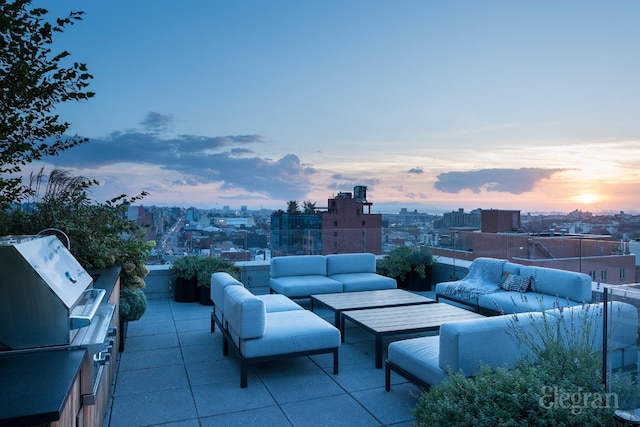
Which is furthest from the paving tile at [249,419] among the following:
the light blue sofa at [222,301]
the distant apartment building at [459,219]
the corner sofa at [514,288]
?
the distant apartment building at [459,219]

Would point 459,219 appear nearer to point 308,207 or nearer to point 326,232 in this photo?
point 326,232

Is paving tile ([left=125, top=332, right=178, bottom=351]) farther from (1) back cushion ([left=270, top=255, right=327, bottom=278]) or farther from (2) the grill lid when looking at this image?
(2) the grill lid

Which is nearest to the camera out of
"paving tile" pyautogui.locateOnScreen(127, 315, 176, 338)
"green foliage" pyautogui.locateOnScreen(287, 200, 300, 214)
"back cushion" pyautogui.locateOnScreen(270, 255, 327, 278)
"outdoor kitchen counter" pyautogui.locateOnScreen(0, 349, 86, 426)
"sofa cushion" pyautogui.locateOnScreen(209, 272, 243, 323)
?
"outdoor kitchen counter" pyautogui.locateOnScreen(0, 349, 86, 426)

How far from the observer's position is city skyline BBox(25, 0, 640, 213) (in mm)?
6895

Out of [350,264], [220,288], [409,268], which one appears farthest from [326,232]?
[220,288]

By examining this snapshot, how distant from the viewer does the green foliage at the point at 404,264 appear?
8.36 meters

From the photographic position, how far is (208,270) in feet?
24.1

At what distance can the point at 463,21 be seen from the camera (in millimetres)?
6961

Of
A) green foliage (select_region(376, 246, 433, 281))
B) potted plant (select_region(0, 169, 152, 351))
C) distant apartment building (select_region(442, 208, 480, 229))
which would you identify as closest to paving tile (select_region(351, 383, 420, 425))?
potted plant (select_region(0, 169, 152, 351))

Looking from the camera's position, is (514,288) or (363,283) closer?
(514,288)

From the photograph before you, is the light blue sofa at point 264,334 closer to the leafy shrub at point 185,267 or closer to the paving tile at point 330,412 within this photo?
the paving tile at point 330,412

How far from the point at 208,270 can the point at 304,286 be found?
5.84 feet

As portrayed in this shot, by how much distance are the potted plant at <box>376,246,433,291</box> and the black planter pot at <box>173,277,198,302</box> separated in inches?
134

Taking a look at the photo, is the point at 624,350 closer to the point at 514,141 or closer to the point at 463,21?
the point at 463,21
